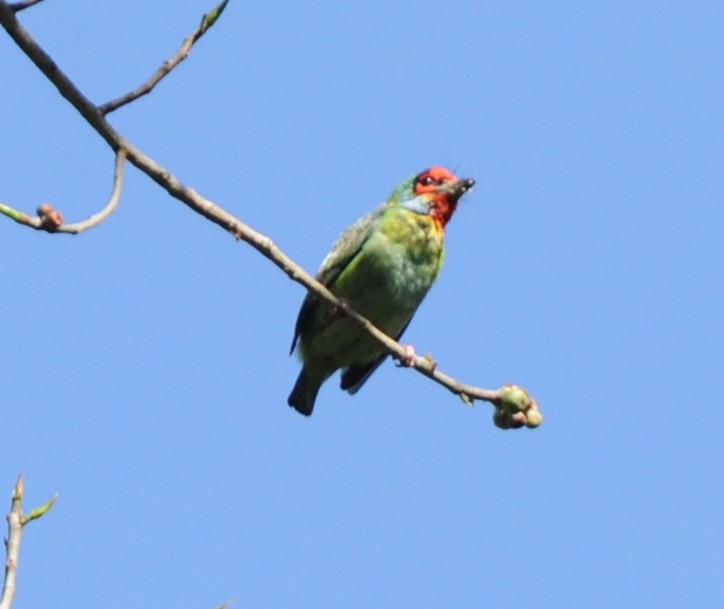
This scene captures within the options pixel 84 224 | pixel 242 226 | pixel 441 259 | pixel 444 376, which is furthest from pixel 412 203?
pixel 84 224

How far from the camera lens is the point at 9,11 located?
4426mm

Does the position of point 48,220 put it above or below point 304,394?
below

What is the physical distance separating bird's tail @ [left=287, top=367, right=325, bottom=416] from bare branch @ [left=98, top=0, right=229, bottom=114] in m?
4.44

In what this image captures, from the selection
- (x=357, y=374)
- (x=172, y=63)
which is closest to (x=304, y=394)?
(x=357, y=374)

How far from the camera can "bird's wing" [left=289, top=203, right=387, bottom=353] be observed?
27.0 ft

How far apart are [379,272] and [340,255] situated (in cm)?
32

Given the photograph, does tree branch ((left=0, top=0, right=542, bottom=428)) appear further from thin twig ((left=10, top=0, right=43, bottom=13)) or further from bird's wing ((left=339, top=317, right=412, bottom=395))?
bird's wing ((left=339, top=317, right=412, bottom=395))

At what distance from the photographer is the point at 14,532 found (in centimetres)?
354

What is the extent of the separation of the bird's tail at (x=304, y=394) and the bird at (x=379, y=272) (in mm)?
15

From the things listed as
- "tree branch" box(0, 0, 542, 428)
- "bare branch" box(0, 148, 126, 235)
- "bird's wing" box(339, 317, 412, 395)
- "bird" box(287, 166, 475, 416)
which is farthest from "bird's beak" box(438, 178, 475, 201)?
"bare branch" box(0, 148, 126, 235)

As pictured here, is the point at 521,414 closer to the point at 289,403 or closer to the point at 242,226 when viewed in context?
the point at 242,226

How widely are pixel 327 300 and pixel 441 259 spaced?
10.2 feet

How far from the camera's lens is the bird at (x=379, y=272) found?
8125 millimetres

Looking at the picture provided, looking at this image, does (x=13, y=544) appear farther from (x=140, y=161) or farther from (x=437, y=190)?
(x=437, y=190)
